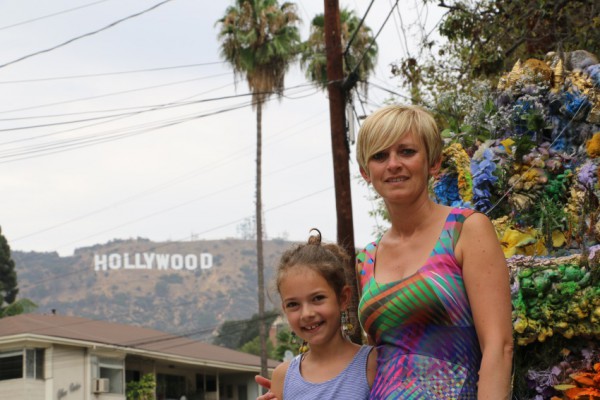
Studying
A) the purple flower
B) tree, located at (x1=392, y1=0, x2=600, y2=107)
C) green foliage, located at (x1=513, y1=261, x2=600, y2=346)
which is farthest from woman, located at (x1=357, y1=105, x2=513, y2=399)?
tree, located at (x1=392, y1=0, x2=600, y2=107)

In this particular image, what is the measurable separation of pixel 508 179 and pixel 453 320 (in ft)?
9.19

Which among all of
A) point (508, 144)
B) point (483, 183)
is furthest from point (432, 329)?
point (508, 144)

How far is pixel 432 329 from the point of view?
3133mm

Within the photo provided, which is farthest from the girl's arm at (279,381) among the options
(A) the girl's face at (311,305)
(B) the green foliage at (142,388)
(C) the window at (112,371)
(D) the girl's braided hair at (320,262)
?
(B) the green foliage at (142,388)

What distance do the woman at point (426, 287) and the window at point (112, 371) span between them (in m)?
28.2

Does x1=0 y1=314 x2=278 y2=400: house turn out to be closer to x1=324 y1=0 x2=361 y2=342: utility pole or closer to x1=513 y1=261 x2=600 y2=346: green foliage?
x1=324 y1=0 x2=361 y2=342: utility pole

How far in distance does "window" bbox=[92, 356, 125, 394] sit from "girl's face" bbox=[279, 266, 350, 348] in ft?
90.9

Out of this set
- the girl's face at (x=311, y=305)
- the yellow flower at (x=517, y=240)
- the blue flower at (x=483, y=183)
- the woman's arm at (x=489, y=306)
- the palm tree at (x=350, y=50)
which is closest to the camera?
the woman's arm at (x=489, y=306)

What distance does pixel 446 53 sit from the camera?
16828 mm

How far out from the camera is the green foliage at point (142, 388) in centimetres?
3278

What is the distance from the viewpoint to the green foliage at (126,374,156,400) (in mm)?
32781

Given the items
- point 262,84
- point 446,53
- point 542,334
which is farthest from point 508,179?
point 262,84

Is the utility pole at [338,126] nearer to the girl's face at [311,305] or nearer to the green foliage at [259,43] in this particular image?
the girl's face at [311,305]

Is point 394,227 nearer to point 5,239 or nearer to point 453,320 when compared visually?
point 453,320
